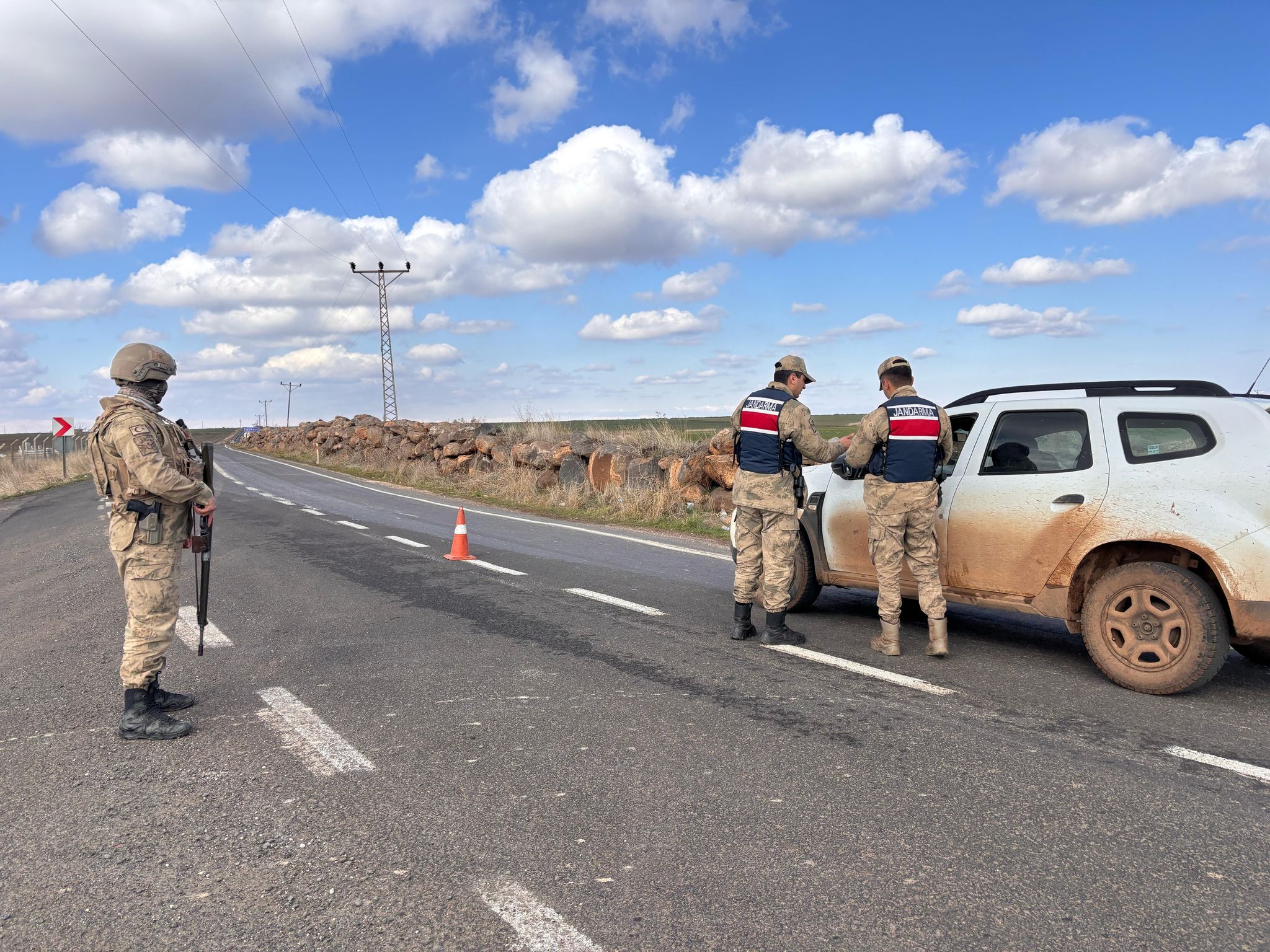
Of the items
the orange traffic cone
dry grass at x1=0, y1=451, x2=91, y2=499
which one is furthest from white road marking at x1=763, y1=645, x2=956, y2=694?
dry grass at x1=0, y1=451, x2=91, y2=499

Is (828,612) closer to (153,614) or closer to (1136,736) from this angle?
(1136,736)

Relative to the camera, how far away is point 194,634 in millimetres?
6898

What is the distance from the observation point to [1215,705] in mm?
5020

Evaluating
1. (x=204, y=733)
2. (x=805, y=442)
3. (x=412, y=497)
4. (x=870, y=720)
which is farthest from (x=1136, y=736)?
(x=412, y=497)

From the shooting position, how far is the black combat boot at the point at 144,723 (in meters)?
4.54

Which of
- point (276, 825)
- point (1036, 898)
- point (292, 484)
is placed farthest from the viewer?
point (292, 484)

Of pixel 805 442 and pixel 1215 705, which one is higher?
pixel 805 442

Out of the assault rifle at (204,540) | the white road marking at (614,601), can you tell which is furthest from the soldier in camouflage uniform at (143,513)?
the white road marking at (614,601)

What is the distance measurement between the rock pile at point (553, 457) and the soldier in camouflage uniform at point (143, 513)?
7.67m

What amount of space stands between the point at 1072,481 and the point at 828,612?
2.60 meters

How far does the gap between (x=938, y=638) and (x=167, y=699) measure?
4666mm

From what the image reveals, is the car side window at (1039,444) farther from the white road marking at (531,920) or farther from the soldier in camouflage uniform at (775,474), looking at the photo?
the white road marking at (531,920)

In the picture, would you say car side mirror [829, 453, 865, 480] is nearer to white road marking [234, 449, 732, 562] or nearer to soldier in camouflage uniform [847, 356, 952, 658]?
soldier in camouflage uniform [847, 356, 952, 658]

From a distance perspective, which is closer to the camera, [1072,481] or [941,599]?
[1072,481]
